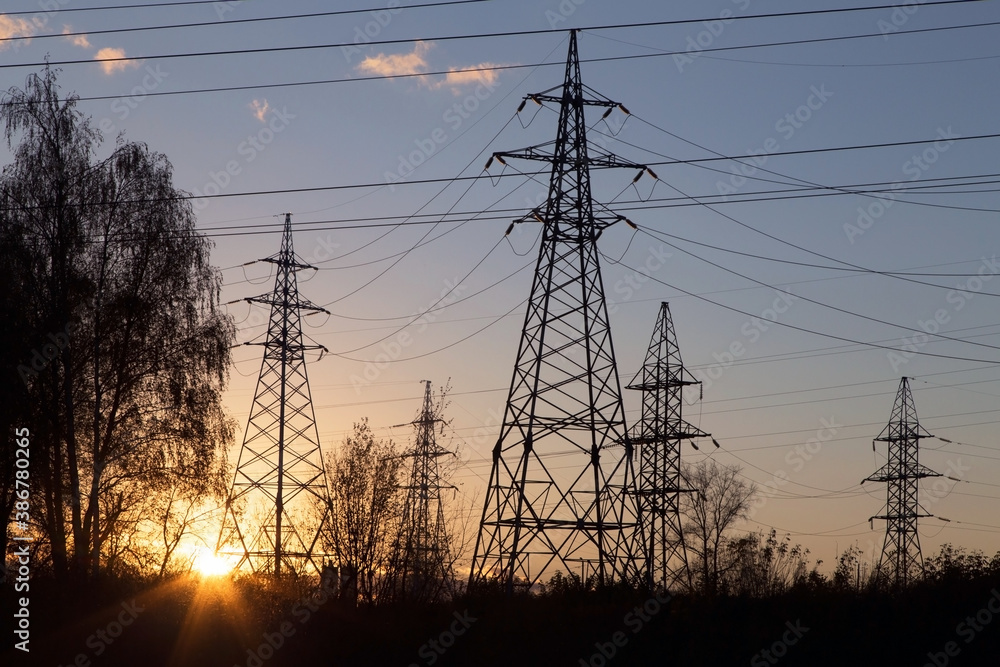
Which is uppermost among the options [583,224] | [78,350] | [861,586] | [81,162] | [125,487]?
[81,162]

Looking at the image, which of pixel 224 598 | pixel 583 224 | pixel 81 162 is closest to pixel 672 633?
pixel 583 224

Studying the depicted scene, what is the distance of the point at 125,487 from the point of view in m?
29.9

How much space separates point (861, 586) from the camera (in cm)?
2328

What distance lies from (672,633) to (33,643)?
15.7 metres

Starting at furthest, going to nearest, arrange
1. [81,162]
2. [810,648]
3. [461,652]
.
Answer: [81,162] → [461,652] → [810,648]

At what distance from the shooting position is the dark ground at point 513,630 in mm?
20609

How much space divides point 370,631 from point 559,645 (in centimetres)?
518

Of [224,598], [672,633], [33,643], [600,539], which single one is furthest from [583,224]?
[33,643]

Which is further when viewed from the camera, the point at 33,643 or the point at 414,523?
the point at 414,523

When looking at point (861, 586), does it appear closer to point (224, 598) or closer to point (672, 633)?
point (672, 633)

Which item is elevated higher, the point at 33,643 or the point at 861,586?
the point at 861,586

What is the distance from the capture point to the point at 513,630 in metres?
22.5

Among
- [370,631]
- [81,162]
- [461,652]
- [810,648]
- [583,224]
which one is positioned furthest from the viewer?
[81,162]

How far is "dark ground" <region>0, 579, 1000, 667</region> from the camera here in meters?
20.6
